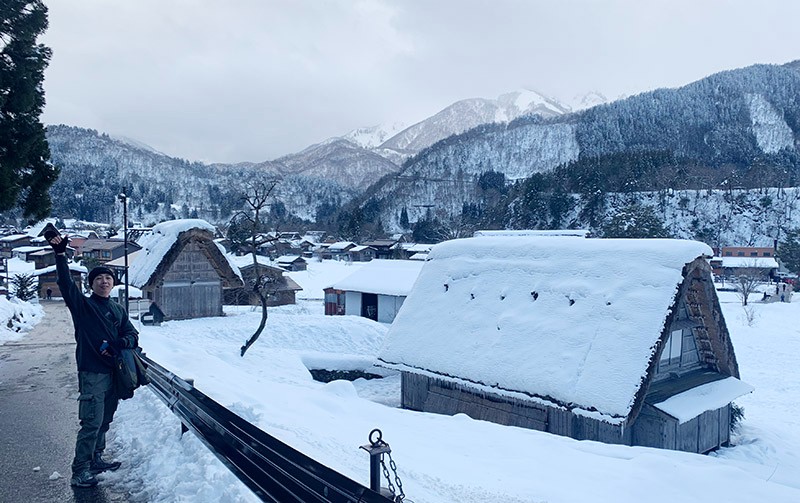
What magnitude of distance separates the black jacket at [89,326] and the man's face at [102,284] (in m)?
0.05

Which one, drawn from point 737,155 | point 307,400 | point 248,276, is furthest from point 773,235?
point 307,400

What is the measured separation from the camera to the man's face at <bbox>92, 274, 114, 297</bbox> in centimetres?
438

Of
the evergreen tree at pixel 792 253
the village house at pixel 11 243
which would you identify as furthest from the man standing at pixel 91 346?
the village house at pixel 11 243

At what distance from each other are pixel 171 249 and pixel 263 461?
23.0 meters

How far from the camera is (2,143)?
340 inches

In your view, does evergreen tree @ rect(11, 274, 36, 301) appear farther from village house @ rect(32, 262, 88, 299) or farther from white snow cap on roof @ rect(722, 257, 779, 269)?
white snow cap on roof @ rect(722, 257, 779, 269)

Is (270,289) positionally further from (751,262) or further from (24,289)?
(751,262)

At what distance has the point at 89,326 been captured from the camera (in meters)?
4.31

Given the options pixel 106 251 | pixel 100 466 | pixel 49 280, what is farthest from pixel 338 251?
pixel 100 466

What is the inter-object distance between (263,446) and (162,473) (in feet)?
5.06

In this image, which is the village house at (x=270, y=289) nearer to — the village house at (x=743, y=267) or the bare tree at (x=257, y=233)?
the bare tree at (x=257, y=233)

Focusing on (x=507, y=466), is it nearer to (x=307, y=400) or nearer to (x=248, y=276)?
(x=307, y=400)

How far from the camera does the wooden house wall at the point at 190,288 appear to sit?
24.8m

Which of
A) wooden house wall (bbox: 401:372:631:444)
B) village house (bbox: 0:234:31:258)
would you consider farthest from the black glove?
village house (bbox: 0:234:31:258)
